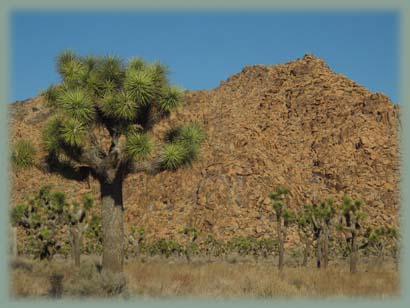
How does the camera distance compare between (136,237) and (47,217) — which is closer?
(47,217)

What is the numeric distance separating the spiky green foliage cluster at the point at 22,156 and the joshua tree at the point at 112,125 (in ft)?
1.20

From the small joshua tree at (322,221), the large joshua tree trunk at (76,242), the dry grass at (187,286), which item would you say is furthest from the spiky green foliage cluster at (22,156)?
the small joshua tree at (322,221)

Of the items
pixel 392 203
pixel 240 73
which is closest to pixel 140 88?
pixel 392 203

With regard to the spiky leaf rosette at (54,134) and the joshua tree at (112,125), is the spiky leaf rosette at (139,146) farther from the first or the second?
the spiky leaf rosette at (54,134)

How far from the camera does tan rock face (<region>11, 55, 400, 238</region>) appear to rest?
54031 mm

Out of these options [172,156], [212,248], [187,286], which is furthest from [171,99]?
A: [212,248]

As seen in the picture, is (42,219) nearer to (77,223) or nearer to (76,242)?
(77,223)

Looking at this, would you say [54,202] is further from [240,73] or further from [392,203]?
[240,73]

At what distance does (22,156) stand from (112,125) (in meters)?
1.98

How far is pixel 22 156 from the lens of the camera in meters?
10.9

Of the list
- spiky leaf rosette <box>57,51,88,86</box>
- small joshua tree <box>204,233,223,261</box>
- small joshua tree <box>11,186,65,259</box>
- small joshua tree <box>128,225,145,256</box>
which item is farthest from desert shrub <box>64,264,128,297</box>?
small joshua tree <box>204,233,223,261</box>

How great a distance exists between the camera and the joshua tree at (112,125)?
10.4 meters

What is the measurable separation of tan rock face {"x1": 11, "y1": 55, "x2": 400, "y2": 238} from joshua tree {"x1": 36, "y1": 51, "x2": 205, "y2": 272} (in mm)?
37329

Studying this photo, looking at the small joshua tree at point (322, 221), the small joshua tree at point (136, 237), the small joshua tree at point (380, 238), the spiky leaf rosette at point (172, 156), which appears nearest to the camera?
the spiky leaf rosette at point (172, 156)
